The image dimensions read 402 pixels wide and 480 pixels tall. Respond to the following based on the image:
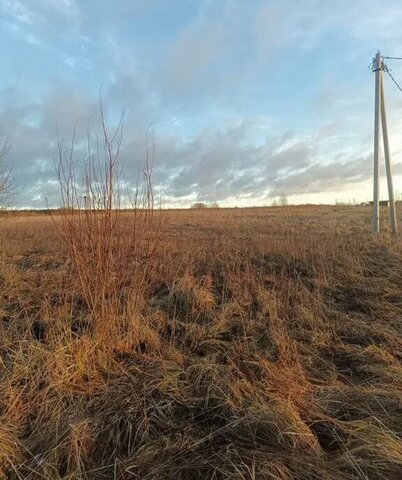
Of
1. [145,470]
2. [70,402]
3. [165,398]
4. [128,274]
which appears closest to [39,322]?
[128,274]

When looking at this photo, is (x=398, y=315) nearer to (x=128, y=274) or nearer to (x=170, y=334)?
(x=170, y=334)

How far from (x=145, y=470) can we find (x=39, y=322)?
3139 mm

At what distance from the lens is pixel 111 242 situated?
4.69m

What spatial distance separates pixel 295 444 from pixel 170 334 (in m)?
2.77

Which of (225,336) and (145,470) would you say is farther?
(225,336)

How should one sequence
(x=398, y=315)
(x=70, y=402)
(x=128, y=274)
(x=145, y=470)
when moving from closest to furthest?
1. (x=145, y=470)
2. (x=70, y=402)
3. (x=128, y=274)
4. (x=398, y=315)

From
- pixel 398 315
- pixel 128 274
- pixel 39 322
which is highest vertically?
pixel 128 274

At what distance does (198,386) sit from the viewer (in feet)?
12.4

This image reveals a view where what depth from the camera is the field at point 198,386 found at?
280 centimetres

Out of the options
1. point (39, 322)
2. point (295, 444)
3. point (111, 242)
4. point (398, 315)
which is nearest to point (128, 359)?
point (111, 242)

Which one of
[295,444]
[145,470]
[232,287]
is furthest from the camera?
[232,287]

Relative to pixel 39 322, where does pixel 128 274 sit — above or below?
above

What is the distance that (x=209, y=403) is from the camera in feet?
11.6

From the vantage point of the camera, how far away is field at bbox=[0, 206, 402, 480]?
9.20 ft
